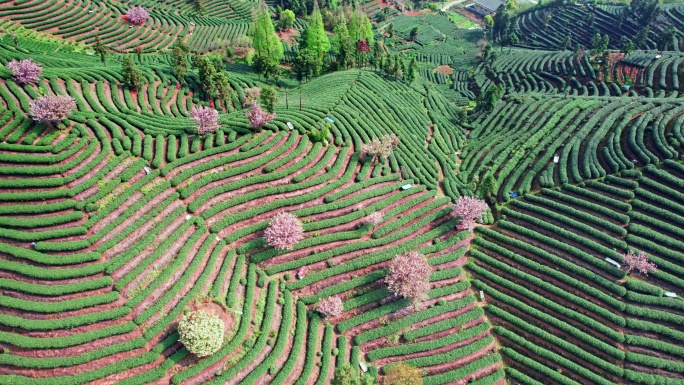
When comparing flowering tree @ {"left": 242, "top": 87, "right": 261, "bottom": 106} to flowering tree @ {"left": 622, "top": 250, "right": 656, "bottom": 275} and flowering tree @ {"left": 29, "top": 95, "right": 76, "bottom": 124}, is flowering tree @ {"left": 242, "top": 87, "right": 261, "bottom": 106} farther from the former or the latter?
flowering tree @ {"left": 622, "top": 250, "right": 656, "bottom": 275}

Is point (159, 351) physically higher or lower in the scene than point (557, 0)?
lower

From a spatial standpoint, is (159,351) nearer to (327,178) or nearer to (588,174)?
(327,178)

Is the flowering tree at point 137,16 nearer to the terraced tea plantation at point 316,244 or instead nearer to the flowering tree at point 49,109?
the terraced tea plantation at point 316,244

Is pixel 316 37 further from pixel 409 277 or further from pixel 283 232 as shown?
pixel 409 277

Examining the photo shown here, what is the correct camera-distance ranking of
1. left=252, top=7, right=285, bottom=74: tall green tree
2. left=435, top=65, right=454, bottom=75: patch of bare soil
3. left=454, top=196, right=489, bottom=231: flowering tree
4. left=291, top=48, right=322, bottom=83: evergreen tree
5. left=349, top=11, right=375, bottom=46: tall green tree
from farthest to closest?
1. left=435, top=65, right=454, bottom=75: patch of bare soil
2. left=349, top=11, right=375, bottom=46: tall green tree
3. left=291, top=48, right=322, bottom=83: evergreen tree
4. left=252, top=7, right=285, bottom=74: tall green tree
5. left=454, top=196, right=489, bottom=231: flowering tree

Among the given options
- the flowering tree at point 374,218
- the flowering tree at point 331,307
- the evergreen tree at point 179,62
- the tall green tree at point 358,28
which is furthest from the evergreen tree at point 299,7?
the flowering tree at point 331,307

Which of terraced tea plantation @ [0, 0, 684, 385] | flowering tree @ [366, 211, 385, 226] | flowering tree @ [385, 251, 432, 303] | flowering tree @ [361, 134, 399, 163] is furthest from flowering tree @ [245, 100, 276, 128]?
flowering tree @ [385, 251, 432, 303]

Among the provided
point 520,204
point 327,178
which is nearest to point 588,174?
point 520,204
